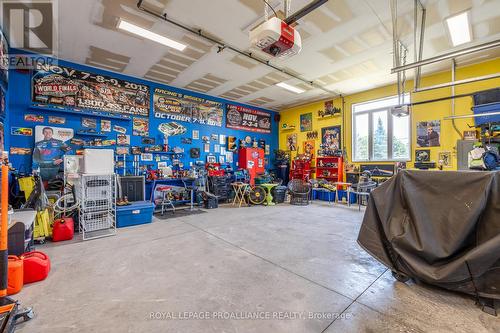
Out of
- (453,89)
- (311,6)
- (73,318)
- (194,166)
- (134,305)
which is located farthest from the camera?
(194,166)

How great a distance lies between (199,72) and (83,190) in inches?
151

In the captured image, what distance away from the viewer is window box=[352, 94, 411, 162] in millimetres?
6449

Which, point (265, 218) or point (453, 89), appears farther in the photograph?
point (453, 89)

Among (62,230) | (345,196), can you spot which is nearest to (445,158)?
(345,196)

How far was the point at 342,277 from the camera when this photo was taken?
90.4 inches

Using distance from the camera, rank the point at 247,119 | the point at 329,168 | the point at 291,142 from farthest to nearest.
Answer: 1. the point at 291,142
2. the point at 247,119
3. the point at 329,168

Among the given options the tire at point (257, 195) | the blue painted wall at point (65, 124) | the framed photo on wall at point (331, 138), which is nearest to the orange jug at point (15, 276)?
the blue painted wall at point (65, 124)

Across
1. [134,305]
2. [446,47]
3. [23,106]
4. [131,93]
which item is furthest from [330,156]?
[23,106]

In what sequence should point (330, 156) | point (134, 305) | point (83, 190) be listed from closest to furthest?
point (134, 305) < point (83, 190) < point (330, 156)

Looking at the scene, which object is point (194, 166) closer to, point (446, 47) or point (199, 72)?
point (199, 72)

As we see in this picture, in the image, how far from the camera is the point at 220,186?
6902 mm

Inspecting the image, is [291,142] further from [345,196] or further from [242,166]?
[345,196]

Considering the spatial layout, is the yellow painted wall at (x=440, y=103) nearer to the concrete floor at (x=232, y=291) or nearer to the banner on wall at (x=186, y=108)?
the banner on wall at (x=186, y=108)

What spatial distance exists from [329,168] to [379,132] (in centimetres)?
193
